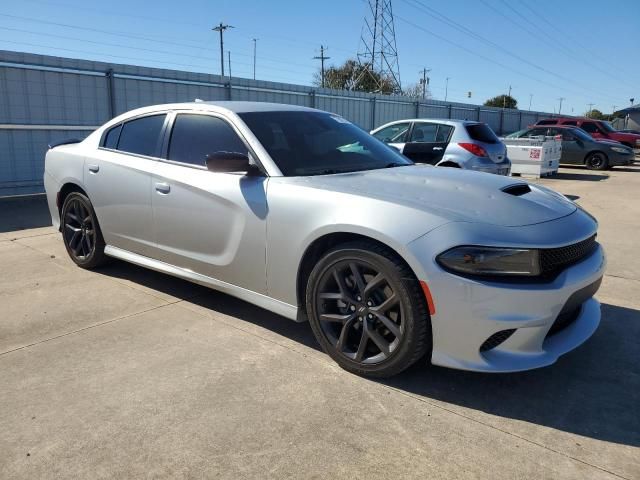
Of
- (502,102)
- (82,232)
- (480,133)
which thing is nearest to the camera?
(82,232)

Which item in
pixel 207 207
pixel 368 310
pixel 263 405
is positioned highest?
pixel 207 207

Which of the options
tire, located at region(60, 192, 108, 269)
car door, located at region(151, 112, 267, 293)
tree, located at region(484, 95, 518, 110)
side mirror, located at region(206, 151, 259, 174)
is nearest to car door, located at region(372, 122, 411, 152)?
tire, located at region(60, 192, 108, 269)

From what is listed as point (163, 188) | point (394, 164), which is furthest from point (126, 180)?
point (394, 164)

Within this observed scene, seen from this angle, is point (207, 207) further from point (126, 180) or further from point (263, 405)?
point (263, 405)

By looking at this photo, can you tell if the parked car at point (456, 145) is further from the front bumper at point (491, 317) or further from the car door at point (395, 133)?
the front bumper at point (491, 317)

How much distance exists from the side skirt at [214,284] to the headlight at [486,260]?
109 centimetres

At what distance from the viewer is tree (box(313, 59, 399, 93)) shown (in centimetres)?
5303

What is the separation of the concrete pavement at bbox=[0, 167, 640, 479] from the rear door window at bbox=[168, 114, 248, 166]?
1.17 m

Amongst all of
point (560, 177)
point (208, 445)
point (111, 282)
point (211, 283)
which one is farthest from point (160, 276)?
point (560, 177)

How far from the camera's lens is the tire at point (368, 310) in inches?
107

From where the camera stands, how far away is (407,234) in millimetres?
2680

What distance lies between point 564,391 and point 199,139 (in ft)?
9.65

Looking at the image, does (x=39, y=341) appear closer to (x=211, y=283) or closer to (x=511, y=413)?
(x=211, y=283)

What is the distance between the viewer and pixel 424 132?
9680 millimetres
